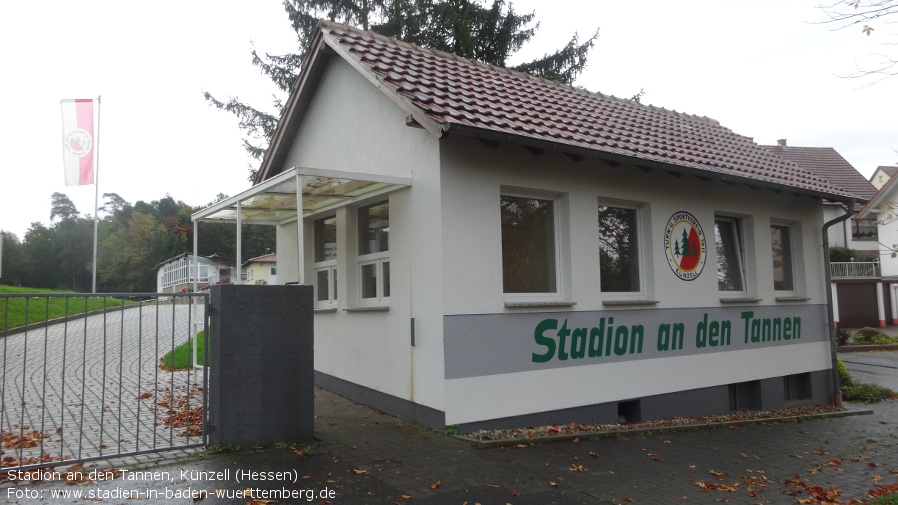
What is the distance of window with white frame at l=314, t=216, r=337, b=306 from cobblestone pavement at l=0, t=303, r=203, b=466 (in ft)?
6.85

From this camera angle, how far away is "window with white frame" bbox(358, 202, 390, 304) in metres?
8.93

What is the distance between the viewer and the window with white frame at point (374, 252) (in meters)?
8.93

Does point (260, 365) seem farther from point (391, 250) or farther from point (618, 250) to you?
point (618, 250)

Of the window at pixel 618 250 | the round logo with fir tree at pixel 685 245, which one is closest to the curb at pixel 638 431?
the window at pixel 618 250

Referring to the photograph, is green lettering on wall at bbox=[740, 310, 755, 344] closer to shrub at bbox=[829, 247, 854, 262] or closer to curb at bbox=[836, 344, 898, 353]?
curb at bbox=[836, 344, 898, 353]

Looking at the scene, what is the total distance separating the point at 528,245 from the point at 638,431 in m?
2.76

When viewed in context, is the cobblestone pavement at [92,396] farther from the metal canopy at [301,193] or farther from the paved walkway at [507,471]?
the metal canopy at [301,193]

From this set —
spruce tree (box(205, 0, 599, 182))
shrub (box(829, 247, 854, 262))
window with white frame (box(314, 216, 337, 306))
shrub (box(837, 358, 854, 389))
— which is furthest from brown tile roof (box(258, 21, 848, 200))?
shrub (box(829, 247, 854, 262))

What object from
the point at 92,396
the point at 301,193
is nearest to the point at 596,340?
the point at 301,193

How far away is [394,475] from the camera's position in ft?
19.5

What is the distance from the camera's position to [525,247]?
27.9 feet

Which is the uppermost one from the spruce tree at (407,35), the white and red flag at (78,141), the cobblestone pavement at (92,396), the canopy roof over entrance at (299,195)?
the spruce tree at (407,35)

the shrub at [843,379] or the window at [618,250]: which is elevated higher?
the window at [618,250]

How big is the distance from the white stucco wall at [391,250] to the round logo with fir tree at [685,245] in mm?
4188
